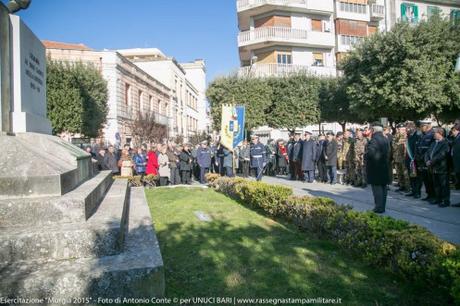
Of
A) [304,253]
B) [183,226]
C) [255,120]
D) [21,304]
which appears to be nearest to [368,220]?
[304,253]

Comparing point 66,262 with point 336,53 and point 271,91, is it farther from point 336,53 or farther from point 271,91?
point 336,53

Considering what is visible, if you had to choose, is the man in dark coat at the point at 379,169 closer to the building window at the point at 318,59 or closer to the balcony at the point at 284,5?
the balcony at the point at 284,5

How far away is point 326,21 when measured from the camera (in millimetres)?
36594

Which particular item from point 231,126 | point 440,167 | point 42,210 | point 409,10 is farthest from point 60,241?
point 409,10

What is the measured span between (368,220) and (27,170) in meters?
4.33

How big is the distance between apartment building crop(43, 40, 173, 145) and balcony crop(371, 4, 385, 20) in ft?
86.2

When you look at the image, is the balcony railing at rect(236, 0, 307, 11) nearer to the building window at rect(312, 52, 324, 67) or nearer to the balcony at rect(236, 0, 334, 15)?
the balcony at rect(236, 0, 334, 15)

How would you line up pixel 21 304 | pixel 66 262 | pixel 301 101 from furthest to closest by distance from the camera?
1. pixel 301 101
2. pixel 66 262
3. pixel 21 304

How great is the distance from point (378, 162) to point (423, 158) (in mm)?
2483

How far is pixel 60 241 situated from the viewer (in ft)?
12.0

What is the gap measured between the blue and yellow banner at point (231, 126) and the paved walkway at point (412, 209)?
4.22 meters

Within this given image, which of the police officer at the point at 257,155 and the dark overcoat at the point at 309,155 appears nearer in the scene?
the dark overcoat at the point at 309,155

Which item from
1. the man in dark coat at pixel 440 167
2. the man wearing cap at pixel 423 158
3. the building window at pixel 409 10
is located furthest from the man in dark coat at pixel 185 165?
the building window at pixel 409 10

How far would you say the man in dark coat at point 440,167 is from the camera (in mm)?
8484
